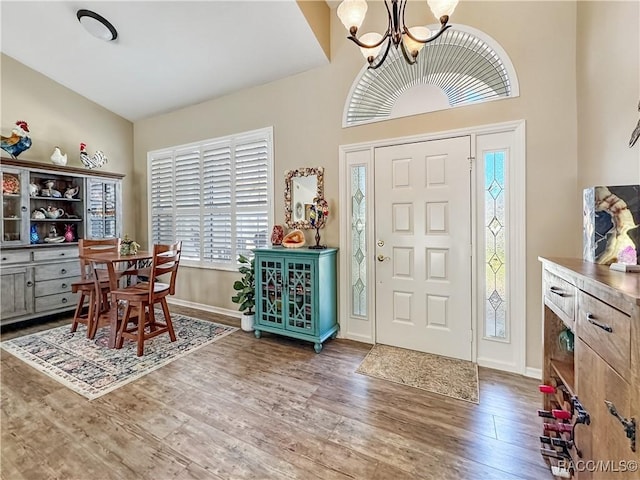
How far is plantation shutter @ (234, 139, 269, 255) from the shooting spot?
3664mm

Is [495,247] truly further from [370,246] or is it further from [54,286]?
[54,286]

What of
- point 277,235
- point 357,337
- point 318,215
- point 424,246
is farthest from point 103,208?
point 424,246

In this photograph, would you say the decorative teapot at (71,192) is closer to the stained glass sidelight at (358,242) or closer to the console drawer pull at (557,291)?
the stained glass sidelight at (358,242)

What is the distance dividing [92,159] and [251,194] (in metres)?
2.65

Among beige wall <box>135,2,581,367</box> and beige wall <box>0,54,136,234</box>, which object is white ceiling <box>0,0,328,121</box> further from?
beige wall <box>135,2,581,367</box>

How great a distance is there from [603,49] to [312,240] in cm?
276

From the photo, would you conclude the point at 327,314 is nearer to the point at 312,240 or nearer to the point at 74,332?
the point at 312,240

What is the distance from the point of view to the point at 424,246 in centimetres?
274

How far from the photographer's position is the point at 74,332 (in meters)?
3.32

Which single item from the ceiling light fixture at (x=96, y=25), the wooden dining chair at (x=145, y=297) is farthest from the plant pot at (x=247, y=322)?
the ceiling light fixture at (x=96, y=25)

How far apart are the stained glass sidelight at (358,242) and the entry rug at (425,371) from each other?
523mm

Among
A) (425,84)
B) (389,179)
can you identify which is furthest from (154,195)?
(425,84)

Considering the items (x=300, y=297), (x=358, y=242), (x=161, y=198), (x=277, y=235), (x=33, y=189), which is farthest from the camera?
(x=161, y=198)

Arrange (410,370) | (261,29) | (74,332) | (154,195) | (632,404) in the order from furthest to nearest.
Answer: (154,195), (74,332), (261,29), (410,370), (632,404)
